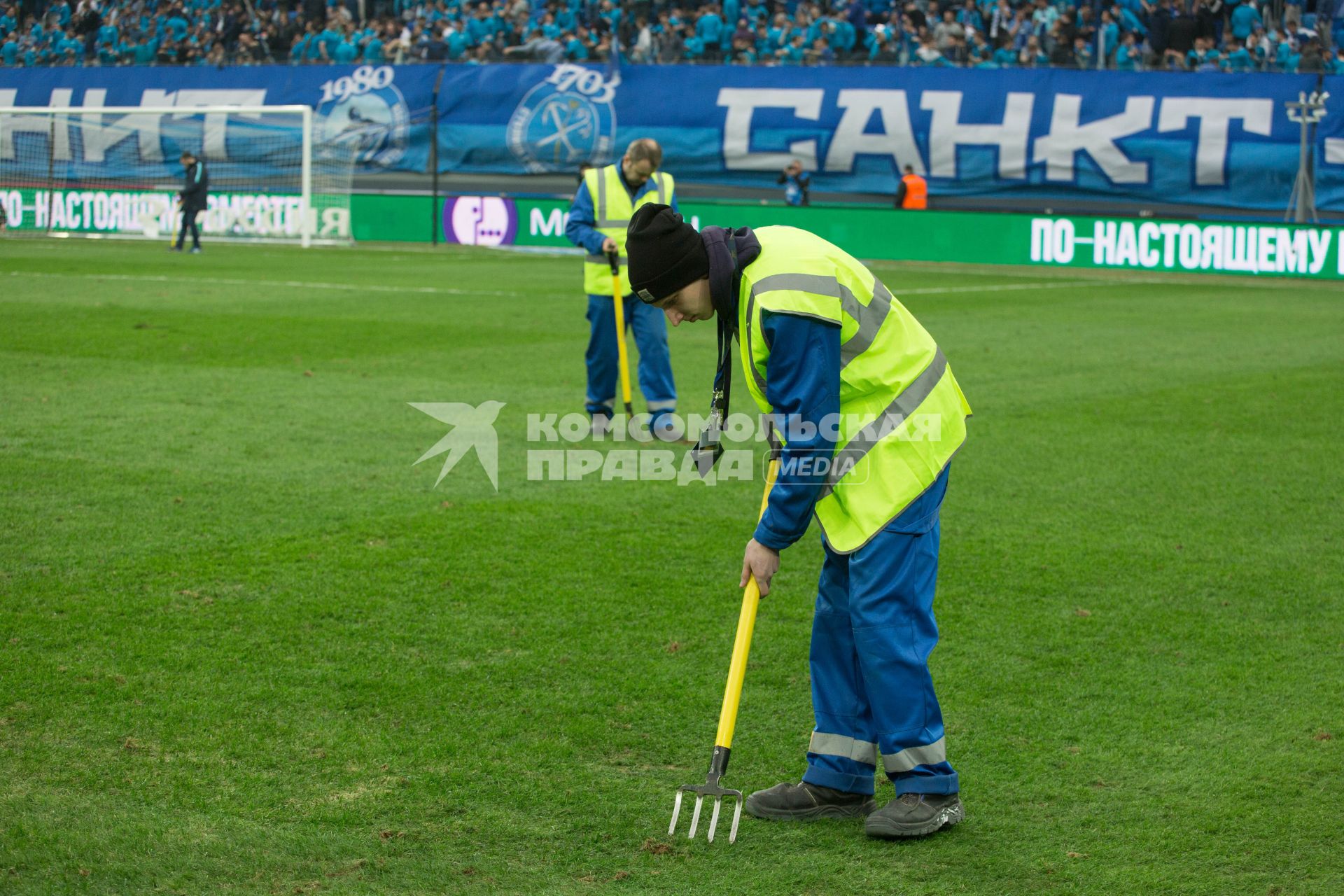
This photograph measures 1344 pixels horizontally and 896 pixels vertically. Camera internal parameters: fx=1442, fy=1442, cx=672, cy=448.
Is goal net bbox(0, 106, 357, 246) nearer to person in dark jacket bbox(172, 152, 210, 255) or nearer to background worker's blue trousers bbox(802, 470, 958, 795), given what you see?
person in dark jacket bbox(172, 152, 210, 255)

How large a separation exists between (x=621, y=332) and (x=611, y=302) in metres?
0.31

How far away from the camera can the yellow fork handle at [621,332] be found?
10.3 meters

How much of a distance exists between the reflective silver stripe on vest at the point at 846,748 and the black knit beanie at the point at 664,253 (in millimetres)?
1423

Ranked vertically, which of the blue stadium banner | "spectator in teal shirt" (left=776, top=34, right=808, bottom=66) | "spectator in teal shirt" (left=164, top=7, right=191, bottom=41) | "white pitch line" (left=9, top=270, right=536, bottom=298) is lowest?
"white pitch line" (left=9, top=270, right=536, bottom=298)

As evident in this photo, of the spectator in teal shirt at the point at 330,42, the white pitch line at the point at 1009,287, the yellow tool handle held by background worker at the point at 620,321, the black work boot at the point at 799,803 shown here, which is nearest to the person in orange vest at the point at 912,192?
the white pitch line at the point at 1009,287

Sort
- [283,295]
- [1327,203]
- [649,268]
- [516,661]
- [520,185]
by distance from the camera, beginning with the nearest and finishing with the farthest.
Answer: [649,268], [516,661], [283,295], [1327,203], [520,185]

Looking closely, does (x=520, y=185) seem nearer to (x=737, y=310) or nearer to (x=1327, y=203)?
(x=1327, y=203)

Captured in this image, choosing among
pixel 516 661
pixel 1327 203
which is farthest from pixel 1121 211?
pixel 516 661

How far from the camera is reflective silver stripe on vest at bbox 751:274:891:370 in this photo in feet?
12.5

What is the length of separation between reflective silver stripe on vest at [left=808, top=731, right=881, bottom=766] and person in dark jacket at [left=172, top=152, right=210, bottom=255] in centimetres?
2583

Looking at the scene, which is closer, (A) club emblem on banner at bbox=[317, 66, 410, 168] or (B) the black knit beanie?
(B) the black knit beanie

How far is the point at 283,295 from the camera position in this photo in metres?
19.1

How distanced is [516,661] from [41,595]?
7.16 ft

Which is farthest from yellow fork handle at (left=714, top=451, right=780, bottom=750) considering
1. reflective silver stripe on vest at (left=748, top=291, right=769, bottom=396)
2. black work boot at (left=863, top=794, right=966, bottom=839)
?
black work boot at (left=863, top=794, right=966, bottom=839)
